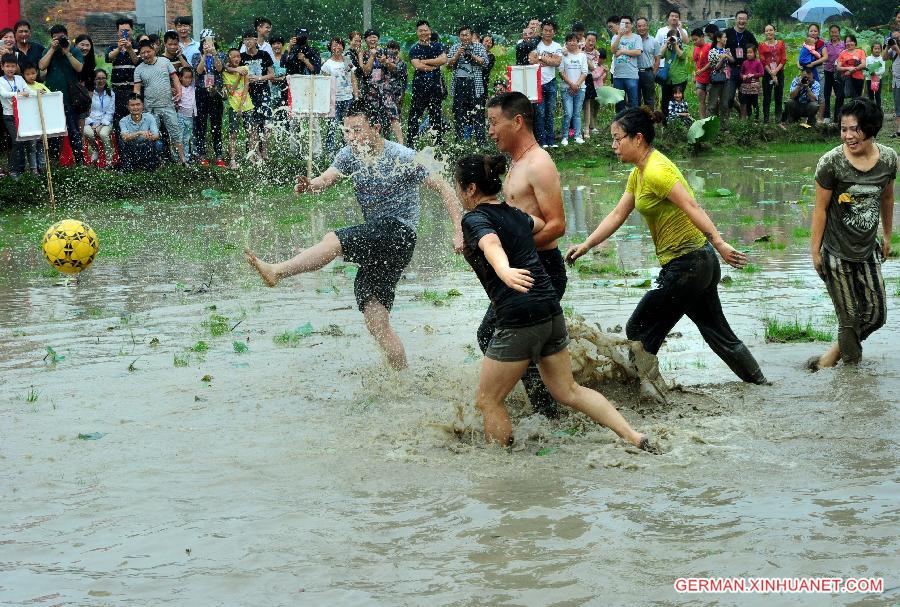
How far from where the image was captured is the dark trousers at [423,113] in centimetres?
1942

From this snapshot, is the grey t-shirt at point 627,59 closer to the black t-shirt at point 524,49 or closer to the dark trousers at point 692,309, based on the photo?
the black t-shirt at point 524,49

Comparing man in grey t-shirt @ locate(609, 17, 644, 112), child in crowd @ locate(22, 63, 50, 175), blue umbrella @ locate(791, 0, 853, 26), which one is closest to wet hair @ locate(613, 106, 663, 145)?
child in crowd @ locate(22, 63, 50, 175)

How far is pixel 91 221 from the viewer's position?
15.1 metres

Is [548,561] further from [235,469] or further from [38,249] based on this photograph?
[38,249]

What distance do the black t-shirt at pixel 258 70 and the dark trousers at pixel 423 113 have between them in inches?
98.8

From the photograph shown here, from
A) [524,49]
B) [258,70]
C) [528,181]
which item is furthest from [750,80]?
[528,181]

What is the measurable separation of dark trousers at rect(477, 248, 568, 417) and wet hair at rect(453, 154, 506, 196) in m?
0.70

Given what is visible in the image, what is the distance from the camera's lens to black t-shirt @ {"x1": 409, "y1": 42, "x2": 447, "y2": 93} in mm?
19281

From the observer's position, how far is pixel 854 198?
288 inches

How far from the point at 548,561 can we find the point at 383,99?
49.5 feet

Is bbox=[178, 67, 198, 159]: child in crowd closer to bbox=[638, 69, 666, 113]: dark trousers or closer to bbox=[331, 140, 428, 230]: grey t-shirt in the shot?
bbox=[638, 69, 666, 113]: dark trousers

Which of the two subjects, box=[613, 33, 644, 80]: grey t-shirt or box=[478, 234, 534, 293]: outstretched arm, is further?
box=[613, 33, 644, 80]: grey t-shirt

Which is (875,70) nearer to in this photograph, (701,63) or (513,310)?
(701,63)

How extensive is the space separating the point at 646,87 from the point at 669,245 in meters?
14.8
